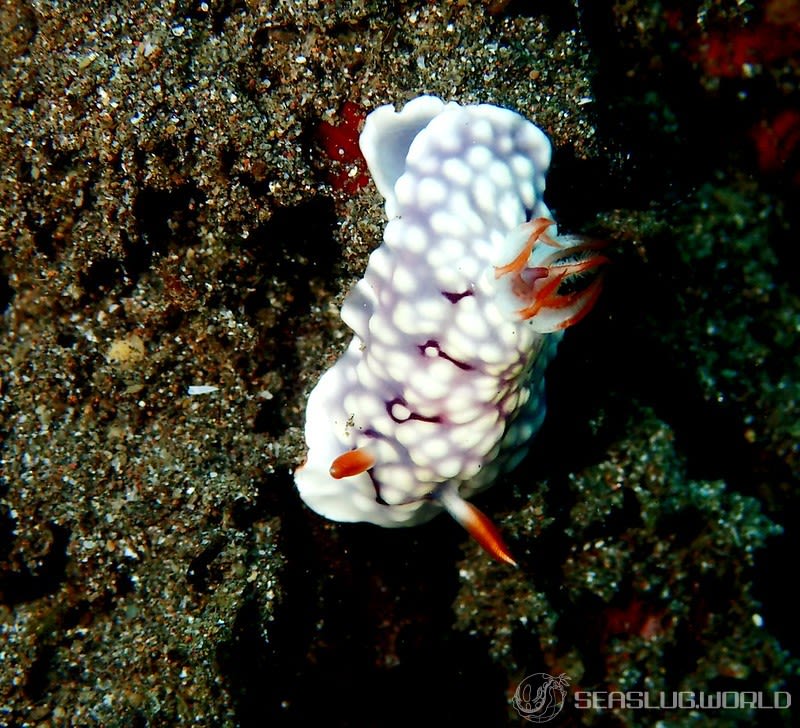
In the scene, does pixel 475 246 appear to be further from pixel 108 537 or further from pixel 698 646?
pixel 108 537

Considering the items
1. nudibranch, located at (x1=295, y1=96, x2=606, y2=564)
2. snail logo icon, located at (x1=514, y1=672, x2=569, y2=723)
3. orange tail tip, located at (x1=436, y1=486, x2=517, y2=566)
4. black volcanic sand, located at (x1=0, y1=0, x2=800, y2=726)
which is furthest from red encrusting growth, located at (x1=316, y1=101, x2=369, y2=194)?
snail logo icon, located at (x1=514, y1=672, x2=569, y2=723)

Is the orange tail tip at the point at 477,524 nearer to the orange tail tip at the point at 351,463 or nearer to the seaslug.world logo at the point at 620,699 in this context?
the orange tail tip at the point at 351,463

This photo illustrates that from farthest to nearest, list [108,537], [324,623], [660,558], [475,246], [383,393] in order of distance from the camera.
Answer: [324,623] < [108,537] < [660,558] < [383,393] < [475,246]

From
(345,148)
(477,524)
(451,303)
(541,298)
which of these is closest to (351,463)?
(477,524)

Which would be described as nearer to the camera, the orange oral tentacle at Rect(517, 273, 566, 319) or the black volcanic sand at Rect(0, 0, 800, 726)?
the orange oral tentacle at Rect(517, 273, 566, 319)

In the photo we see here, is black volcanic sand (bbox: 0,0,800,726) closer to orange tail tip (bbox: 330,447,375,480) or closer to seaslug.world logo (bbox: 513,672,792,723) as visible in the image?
seaslug.world logo (bbox: 513,672,792,723)

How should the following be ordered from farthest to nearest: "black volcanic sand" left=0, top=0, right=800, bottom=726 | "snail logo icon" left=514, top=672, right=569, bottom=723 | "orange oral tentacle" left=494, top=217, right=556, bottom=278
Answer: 1. "snail logo icon" left=514, top=672, right=569, bottom=723
2. "black volcanic sand" left=0, top=0, right=800, bottom=726
3. "orange oral tentacle" left=494, top=217, right=556, bottom=278

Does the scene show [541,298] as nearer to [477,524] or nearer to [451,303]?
[451,303]

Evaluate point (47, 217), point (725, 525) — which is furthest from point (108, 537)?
point (725, 525)
